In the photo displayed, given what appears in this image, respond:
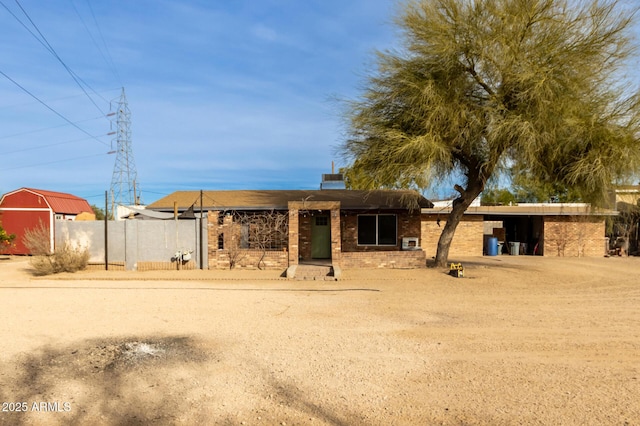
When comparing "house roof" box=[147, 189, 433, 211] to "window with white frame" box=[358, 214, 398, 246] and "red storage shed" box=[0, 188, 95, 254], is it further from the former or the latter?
"red storage shed" box=[0, 188, 95, 254]

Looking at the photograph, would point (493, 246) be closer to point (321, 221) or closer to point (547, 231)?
point (547, 231)

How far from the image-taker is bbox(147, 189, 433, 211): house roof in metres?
18.9

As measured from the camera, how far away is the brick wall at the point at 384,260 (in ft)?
55.6

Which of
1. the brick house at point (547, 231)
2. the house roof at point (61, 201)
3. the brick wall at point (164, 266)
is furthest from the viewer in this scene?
the house roof at point (61, 201)

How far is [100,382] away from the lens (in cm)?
523

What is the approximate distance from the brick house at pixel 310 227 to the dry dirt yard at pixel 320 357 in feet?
16.7

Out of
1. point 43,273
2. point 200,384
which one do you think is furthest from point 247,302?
point 43,273

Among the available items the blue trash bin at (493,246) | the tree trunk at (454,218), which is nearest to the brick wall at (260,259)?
the tree trunk at (454,218)

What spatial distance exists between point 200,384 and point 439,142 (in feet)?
37.7

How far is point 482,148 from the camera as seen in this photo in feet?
51.8

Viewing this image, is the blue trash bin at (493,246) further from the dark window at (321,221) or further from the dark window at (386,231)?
the dark window at (321,221)

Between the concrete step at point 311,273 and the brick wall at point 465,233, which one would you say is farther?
the brick wall at point 465,233

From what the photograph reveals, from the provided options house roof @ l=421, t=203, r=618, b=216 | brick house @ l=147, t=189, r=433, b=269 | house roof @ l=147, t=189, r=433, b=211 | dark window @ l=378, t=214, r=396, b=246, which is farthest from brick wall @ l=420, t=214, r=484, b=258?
dark window @ l=378, t=214, r=396, b=246

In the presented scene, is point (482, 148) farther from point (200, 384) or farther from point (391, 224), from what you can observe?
point (200, 384)
